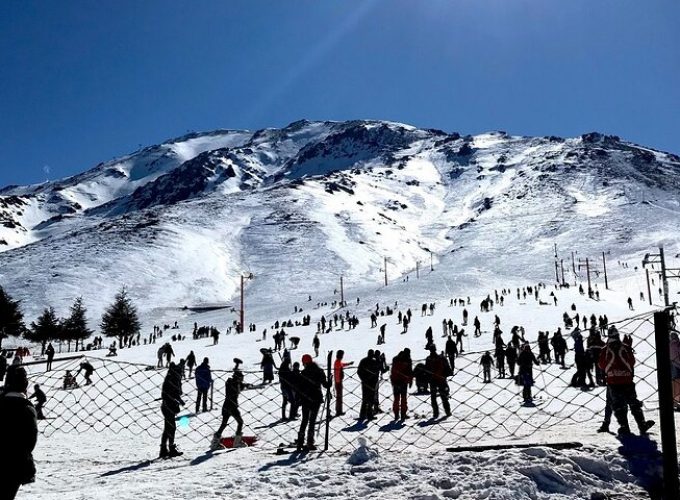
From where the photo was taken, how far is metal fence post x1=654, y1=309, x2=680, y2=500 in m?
5.79

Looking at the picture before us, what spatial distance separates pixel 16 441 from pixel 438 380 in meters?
8.36

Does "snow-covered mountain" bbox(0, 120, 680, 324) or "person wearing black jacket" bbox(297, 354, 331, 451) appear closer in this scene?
"person wearing black jacket" bbox(297, 354, 331, 451)

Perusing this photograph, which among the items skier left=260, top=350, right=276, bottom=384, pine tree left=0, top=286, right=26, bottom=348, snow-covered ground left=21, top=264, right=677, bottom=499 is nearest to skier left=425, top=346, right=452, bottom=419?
snow-covered ground left=21, top=264, right=677, bottom=499

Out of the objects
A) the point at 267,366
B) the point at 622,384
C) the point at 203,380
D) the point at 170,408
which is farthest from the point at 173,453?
the point at 267,366

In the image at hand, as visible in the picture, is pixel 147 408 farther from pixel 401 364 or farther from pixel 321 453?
pixel 321 453

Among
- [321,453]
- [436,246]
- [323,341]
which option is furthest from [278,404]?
[436,246]

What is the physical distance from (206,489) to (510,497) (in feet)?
11.6

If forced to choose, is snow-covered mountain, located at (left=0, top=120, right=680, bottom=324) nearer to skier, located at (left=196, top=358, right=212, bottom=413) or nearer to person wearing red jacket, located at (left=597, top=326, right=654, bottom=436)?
skier, located at (left=196, top=358, right=212, bottom=413)

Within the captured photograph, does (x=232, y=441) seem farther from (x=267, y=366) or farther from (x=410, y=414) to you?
(x=267, y=366)

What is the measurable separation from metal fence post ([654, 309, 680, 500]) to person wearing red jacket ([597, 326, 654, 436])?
165cm

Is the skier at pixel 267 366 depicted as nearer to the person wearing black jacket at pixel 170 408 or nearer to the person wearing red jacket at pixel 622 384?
the person wearing black jacket at pixel 170 408

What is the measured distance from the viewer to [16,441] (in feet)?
16.3

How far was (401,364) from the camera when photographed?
1186cm

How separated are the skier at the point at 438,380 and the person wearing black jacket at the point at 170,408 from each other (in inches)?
193
